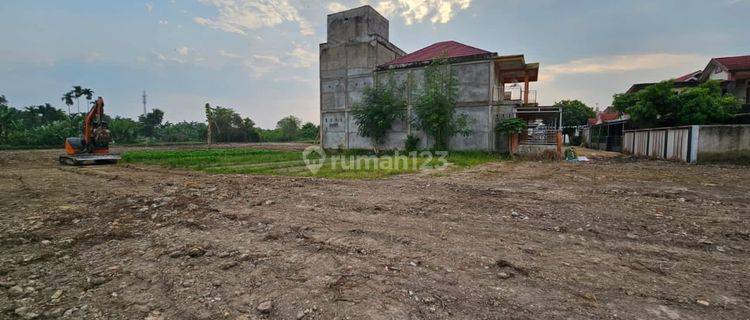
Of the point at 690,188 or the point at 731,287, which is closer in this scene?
the point at 731,287

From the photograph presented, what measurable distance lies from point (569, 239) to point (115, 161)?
62.4 feet

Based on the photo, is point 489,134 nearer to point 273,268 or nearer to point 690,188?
point 690,188

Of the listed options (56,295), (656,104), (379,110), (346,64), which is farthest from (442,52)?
(56,295)

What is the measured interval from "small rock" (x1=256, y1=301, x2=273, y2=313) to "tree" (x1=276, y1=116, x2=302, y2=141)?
59.5 metres

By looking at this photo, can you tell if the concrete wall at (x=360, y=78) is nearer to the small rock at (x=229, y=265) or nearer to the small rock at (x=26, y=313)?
the small rock at (x=229, y=265)

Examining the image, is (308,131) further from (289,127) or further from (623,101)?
(623,101)

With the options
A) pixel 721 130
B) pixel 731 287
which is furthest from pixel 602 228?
pixel 721 130

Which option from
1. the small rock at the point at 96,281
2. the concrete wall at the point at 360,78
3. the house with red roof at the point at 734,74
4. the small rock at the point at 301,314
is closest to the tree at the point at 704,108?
the house with red roof at the point at 734,74

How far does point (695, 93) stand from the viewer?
1670 centimetres

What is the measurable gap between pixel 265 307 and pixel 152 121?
6483 cm

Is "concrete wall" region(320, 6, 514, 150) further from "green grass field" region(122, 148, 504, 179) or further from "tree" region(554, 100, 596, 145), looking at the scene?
"tree" region(554, 100, 596, 145)

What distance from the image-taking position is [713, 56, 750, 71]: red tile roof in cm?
2221

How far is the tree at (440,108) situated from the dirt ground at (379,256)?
11959 millimetres

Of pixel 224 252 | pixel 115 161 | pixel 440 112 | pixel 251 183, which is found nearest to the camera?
pixel 224 252
